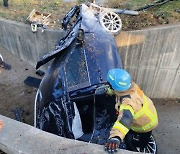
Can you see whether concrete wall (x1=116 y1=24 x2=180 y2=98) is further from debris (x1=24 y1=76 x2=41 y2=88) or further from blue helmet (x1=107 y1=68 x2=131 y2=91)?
blue helmet (x1=107 y1=68 x2=131 y2=91)

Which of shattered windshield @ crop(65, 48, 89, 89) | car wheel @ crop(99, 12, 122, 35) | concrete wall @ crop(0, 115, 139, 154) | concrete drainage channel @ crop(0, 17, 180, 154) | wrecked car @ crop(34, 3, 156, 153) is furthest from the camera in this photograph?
concrete drainage channel @ crop(0, 17, 180, 154)

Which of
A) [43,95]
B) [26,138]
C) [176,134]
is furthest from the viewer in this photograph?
[176,134]

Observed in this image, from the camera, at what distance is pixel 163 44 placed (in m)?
6.73

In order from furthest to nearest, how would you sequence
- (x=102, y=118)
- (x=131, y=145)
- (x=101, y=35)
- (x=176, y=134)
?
(x=176, y=134) < (x=101, y=35) < (x=131, y=145) < (x=102, y=118)

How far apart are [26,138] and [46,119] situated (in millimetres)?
1504

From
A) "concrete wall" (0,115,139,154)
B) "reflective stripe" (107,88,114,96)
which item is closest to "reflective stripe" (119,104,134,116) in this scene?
"reflective stripe" (107,88,114,96)

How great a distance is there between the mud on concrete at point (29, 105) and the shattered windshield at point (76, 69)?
102 inches

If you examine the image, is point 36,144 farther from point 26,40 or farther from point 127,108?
point 26,40

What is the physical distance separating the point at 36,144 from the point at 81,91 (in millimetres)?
1596

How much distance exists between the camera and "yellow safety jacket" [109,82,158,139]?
2.92 m

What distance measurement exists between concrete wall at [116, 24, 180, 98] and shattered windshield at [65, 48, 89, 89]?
2.63 metres

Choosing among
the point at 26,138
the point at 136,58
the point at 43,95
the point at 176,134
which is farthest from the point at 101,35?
the point at 176,134

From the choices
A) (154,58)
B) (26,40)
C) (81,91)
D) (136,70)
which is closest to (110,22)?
(154,58)

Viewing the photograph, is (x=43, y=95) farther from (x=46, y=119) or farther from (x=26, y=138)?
(x=26, y=138)
